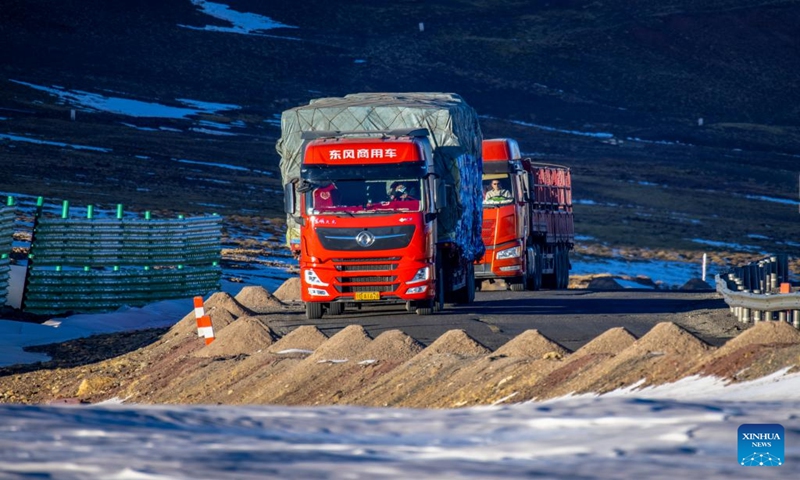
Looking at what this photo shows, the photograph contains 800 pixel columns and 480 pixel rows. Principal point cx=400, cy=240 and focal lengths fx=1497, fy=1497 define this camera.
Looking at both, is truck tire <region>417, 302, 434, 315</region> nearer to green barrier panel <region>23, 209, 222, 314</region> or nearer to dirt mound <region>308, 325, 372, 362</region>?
green barrier panel <region>23, 209, 222, 314</region>

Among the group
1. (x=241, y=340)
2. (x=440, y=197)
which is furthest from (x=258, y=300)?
(x=241, y=340)

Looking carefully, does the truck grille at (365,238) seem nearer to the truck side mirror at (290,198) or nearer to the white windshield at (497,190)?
the truck side mirror at (290,198)

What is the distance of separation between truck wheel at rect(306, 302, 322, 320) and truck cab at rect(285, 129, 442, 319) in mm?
253

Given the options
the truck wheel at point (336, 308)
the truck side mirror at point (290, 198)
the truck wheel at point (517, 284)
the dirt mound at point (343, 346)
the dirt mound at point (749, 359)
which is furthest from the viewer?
the truck wheel at point (517, 284)

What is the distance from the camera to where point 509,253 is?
104 feet

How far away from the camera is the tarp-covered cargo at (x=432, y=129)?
1017 inches

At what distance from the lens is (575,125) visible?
301ft

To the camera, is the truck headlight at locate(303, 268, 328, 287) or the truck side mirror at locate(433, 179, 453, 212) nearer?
the truck side mirror at locate(433, 179, 453, 212)

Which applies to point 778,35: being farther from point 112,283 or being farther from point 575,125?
point 112,283

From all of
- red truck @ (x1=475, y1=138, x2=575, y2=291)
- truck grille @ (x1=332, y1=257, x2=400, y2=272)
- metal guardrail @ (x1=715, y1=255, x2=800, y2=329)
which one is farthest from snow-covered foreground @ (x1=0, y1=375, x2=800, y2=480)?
red truck @ (x1=475, y1=138, x2=575, y2=291)

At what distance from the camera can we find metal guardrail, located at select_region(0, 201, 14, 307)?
25859 millimetres

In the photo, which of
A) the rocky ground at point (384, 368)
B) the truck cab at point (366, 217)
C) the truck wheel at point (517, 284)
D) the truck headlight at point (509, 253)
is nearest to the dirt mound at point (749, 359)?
the rocky ground at point (384, 368)

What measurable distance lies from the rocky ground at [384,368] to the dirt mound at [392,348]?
0.8 inches

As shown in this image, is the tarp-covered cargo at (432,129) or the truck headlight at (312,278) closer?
the truck headlight at (312,278)
